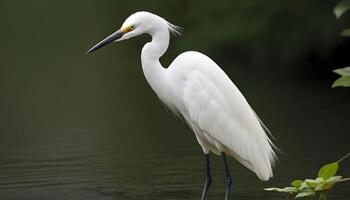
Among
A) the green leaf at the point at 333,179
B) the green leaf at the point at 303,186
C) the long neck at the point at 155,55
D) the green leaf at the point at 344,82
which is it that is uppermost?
the long neck at the point at 155,55

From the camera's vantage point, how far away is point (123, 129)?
Answer: 1169cm

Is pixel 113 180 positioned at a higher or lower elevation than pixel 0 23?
lower

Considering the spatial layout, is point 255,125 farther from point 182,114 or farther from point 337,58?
point 337,58

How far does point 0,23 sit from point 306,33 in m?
14.8

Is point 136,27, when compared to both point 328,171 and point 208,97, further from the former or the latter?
point 328,171

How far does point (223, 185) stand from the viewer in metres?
7.38

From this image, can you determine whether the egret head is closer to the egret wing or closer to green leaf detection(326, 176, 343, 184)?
the egret wing

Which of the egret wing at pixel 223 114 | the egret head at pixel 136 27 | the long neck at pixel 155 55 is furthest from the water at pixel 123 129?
the egret head at pixel 136 27

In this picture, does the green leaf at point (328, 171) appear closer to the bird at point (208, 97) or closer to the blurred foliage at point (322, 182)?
the blurred foliage at point (322, 182)

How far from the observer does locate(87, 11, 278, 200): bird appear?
5785 millimetres

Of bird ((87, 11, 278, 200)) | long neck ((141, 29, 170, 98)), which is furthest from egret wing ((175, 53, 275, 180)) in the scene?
long neck ((141, 29, 170, 98))

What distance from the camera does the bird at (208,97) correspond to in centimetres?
579

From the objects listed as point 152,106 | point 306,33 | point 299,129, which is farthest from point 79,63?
point 299,129

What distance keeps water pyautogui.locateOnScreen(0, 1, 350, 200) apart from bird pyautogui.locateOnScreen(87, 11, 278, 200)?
0.95 m
